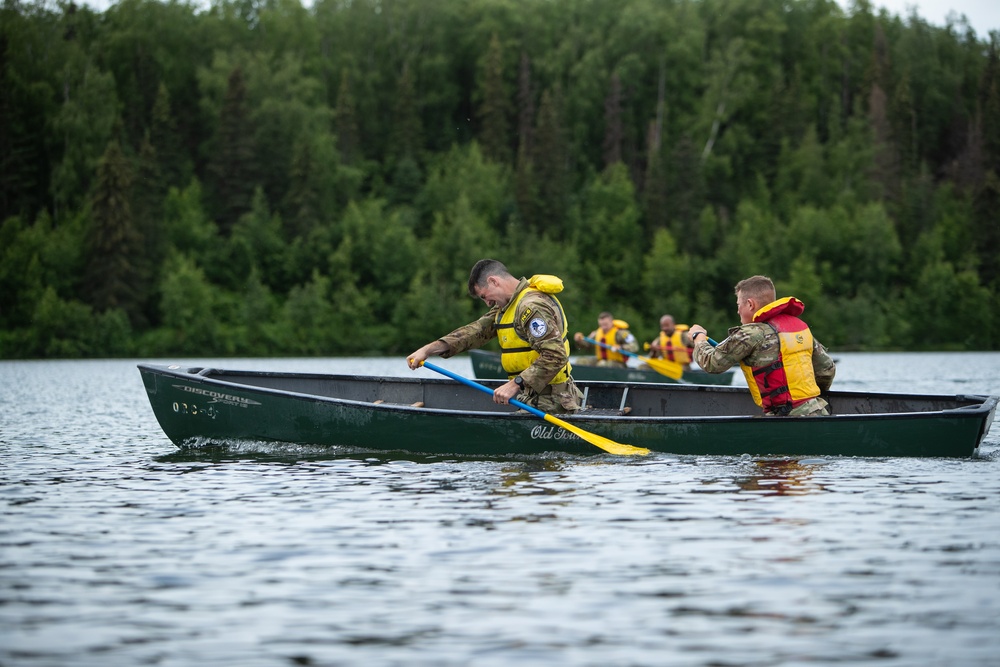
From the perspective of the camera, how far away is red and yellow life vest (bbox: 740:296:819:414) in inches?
428

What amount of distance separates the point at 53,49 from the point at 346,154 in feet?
52.3

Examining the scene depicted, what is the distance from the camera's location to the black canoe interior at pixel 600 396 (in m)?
12.4

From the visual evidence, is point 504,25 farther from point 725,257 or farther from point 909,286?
point 909,286

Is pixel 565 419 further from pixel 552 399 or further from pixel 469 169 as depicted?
pixel 469 169

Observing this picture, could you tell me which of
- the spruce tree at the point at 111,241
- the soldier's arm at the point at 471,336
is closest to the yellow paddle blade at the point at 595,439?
the soldier's arm at the point at 471,336

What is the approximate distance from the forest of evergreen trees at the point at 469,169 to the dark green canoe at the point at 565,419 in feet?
146

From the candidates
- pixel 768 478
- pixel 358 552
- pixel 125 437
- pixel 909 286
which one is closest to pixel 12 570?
pixel 358 552

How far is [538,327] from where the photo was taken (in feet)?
36.6

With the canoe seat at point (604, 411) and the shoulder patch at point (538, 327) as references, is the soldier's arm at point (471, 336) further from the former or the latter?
the canoe seat at point (604, 411)

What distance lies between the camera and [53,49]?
212ft

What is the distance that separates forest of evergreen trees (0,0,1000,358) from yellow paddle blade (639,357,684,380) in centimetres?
3621

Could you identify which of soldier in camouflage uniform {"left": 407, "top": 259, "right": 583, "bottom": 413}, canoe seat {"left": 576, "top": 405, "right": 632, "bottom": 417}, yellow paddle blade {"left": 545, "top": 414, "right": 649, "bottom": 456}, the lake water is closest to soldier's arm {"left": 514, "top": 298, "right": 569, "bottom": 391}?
soldier in camouflage uniform {"left": 407, "top": 259, "right": 583, "bottom": 413}

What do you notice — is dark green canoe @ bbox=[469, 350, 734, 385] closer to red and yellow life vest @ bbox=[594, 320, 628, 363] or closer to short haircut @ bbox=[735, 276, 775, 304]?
red and yellow life vest @ bbox=[594, 320, 628, 363]

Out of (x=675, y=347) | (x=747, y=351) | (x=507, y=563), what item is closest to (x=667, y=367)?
(x=675, y=347)
